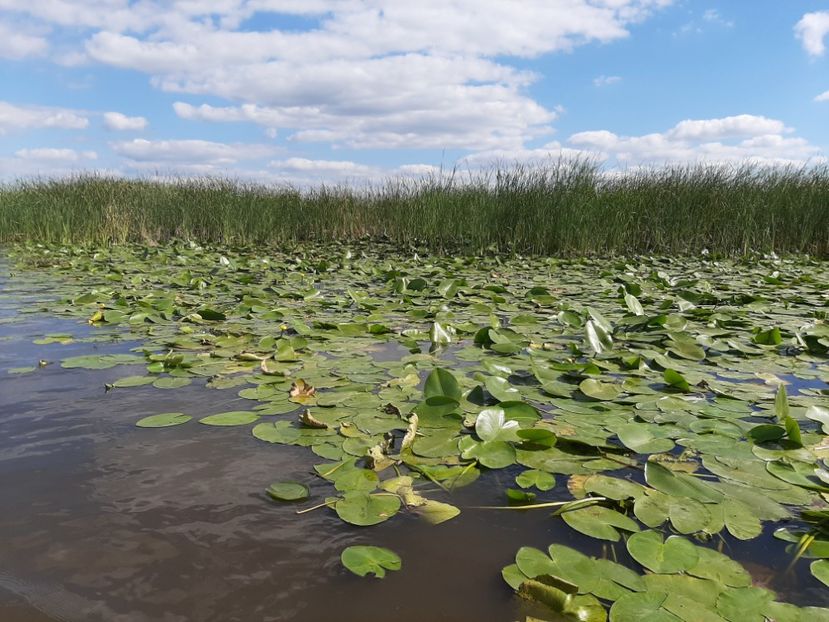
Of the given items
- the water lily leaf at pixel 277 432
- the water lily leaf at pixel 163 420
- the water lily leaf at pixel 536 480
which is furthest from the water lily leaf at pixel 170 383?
the water lily leaf at pixel 536 480

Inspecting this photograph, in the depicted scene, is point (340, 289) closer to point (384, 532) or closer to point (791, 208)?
point (384, 532)

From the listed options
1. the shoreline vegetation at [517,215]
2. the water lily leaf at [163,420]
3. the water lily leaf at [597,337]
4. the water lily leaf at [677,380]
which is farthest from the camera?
the shoreline vegetation at [517,215]

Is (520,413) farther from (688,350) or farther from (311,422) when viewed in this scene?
(688,350)

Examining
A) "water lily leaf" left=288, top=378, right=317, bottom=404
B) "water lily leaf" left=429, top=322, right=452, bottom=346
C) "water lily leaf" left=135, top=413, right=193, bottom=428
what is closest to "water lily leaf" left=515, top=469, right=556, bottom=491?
"water lily leaf" left=288, top=378, right=317, bottom=404

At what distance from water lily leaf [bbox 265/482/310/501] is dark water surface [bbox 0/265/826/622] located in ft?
0.08

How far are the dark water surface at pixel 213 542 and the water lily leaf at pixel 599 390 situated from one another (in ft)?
1.89

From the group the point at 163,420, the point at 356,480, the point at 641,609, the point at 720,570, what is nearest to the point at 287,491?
the point at 356,480

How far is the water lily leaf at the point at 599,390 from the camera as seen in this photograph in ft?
5.58

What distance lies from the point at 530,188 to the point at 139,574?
659 cm

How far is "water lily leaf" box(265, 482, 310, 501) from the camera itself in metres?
1.13

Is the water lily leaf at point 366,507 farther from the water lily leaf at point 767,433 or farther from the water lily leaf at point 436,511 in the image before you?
the water lily leaf at point 767,433

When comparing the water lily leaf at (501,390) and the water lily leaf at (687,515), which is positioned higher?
the water lily leaf at (501,390)

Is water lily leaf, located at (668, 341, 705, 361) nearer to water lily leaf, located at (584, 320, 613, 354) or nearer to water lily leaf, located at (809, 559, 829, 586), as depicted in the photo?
water lily leaf, located at (584, 320, 613, 354)

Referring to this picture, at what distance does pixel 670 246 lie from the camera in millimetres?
7242
